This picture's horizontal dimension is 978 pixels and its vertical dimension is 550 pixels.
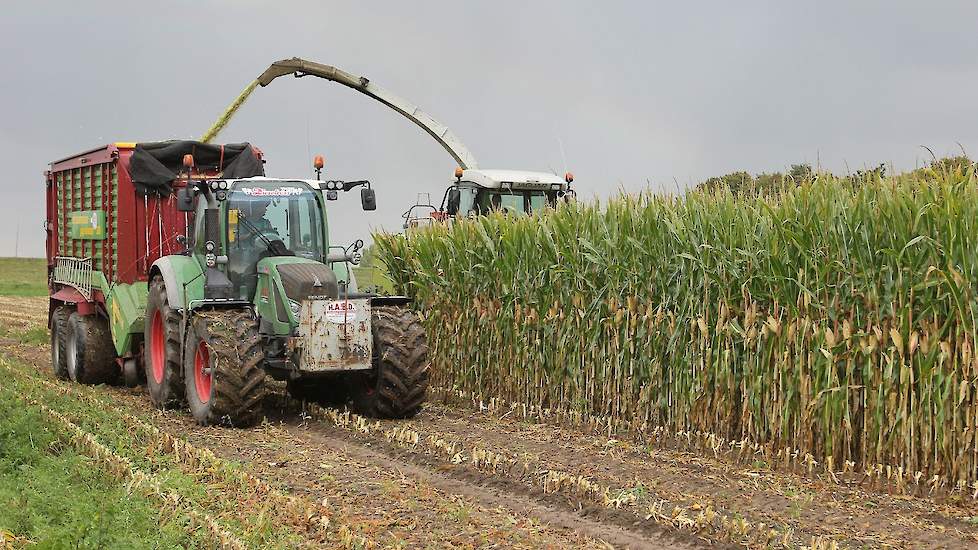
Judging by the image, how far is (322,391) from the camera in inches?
468

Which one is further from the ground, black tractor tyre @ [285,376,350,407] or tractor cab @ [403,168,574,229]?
tractor cab @ [403,168,574,229]

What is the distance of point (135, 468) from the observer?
8.23 meters

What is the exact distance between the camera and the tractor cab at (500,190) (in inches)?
683

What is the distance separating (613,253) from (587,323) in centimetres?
77

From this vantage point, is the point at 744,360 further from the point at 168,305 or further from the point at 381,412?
the point at 168,305

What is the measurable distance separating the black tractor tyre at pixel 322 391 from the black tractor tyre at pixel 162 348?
118 centimetres

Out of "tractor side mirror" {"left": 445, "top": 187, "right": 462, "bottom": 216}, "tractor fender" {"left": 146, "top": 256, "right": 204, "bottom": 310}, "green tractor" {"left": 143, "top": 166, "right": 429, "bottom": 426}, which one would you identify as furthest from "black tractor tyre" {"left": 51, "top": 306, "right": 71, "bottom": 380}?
"tractor side mirror" {"left": 445, "top": 187, "right": 462, "bottom": 216}

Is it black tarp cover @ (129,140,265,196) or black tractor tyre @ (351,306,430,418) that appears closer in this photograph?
black tractor tyre @ (351,306,430,418)

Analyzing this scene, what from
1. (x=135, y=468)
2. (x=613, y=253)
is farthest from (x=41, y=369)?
(x=613, y=253)

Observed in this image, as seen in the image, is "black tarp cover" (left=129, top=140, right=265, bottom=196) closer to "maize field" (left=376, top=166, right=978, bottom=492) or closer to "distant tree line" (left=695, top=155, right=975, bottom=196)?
"maize field" (left=376, top=166, right=978, bottom=492)

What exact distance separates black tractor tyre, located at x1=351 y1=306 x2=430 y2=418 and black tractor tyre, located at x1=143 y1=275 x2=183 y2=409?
6.94 ft

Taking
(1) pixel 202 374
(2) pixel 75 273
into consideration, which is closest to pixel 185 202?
(1) pixel 202 374

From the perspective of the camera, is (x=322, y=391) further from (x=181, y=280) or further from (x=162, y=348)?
(x=181, y=280)

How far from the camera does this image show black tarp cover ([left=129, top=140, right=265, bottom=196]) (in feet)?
41.4
